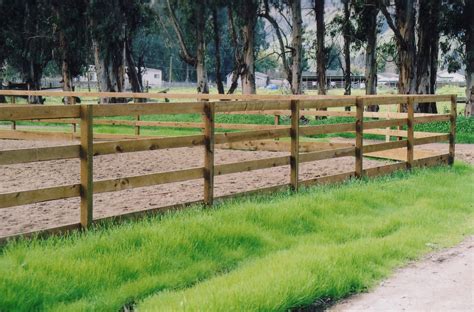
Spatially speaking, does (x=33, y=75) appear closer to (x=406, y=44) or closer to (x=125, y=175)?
(x=406, y=44)

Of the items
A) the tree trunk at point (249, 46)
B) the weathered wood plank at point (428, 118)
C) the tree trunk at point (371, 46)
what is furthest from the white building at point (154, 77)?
the weathered wood plank at point (428, 118)

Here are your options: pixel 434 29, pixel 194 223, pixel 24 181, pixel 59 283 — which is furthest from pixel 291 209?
pixel 434 29

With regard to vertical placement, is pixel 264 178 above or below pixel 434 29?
below

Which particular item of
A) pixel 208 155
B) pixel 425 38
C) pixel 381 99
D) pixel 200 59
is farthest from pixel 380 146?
pixel 200 59

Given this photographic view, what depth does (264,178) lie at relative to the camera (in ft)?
40.3

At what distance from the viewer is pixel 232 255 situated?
22.1ft

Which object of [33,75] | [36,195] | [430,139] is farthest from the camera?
[33,75]

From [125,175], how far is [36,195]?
20.5ft

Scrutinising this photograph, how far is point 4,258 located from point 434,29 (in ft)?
100

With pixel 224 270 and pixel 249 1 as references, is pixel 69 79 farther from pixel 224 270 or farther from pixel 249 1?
pixel 224 270

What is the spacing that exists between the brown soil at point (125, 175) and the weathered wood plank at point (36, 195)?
3.00ft

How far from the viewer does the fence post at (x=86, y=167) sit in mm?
6996

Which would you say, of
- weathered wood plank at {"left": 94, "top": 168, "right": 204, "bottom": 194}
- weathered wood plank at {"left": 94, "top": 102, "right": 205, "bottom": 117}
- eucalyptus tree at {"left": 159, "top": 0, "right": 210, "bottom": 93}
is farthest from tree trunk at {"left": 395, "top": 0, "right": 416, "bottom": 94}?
weathered wood plank at {"left": 94, "top": 168, "right": 204, "bottom": 194}

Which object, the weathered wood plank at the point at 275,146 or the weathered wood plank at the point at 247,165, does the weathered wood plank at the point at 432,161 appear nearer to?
the weathered wood plank at the point at 275,146
